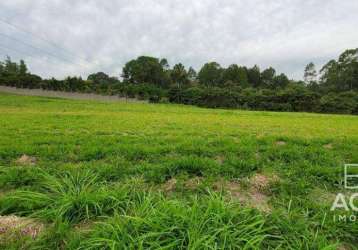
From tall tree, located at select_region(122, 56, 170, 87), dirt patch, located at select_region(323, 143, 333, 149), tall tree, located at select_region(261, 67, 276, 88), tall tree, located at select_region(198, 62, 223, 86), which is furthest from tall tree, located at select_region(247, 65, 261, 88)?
dirt patch, located at select_region(323, 143, 333, 149)

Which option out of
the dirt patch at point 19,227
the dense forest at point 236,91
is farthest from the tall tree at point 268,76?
the dirt patch at point 19,227

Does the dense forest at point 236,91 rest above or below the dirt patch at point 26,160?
above

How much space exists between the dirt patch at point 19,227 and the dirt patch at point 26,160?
1445 mm

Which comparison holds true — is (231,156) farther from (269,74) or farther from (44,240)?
(269,74)

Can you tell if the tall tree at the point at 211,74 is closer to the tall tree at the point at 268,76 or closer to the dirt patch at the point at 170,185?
the tall tree at the point at 268,76

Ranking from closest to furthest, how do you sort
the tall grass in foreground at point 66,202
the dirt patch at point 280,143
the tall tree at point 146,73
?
the tall grass in foreground at point 66,202, the dirt patch at point 280,143, the tall tree at point 146,73

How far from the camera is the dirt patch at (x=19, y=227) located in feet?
5.36

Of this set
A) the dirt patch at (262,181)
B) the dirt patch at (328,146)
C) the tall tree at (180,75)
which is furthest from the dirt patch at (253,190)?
the tall tree at (180,75)

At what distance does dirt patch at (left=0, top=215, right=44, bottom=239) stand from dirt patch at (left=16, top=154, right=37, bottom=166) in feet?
4.74

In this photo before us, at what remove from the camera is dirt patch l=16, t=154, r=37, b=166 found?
3.10 m

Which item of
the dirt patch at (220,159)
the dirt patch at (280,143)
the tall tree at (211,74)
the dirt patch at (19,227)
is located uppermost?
the tall tree at (211,74)

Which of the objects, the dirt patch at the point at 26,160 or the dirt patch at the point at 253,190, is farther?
the dirt patch at the point at 26,160

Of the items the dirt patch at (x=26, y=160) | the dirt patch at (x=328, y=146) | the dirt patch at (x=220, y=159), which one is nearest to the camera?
the dirt patch at (x=26, y=160)

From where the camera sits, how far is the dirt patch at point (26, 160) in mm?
3102
